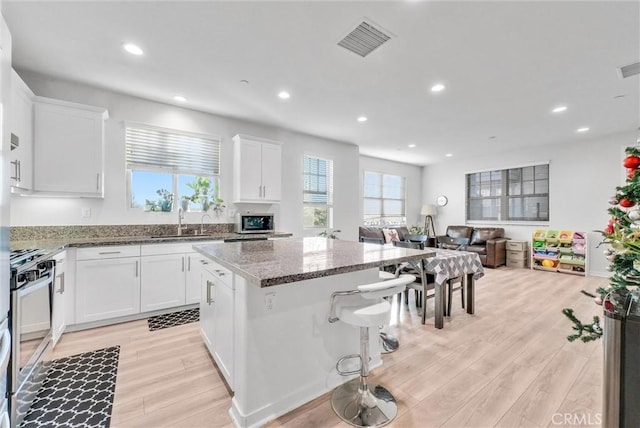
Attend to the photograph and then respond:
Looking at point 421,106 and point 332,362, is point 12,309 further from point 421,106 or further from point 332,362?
point 421,106

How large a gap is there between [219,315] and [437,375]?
172 cm

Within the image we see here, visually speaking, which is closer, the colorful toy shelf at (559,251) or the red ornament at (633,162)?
the red ornament at (633,162)

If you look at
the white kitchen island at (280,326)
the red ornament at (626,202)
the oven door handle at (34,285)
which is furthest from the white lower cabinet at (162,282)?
the red ornament at (626,202)

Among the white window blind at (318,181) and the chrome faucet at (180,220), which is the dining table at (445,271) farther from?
the chrome faucet at (180,220)

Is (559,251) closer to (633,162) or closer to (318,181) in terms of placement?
(318,181)

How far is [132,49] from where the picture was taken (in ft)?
8.35

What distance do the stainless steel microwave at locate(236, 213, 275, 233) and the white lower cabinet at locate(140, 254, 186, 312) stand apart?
3.39 feet

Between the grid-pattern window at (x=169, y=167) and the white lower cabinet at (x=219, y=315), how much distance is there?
2028mm

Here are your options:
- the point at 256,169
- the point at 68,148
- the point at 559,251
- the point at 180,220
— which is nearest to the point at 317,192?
the point at 256,169

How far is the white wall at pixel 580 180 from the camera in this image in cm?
524

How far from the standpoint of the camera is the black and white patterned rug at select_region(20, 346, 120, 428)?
163 cm

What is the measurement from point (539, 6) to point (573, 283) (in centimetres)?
489

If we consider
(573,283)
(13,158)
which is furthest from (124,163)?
(573,283)

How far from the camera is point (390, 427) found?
5.16 feet
